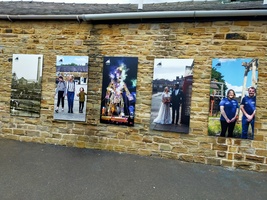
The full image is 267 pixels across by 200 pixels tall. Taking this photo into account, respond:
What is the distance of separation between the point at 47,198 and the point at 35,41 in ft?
13.3

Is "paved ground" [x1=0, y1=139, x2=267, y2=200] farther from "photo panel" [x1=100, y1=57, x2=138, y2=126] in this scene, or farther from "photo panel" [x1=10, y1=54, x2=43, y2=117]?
"photo panel" [x1=10, y1=54, x2=43, y2=117]

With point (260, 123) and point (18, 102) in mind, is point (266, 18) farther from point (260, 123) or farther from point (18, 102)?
point (18, 102)

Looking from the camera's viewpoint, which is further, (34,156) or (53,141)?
(53,141)

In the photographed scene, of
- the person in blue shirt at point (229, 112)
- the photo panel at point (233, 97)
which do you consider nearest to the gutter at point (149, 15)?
the photo panel at point (233, 97)

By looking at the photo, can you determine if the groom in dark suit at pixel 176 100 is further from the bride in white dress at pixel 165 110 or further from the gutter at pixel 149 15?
the gutter at pixel 149 15

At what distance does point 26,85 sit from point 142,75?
10.1 ft

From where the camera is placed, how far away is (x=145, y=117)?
16.9ft

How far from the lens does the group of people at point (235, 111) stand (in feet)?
14.9

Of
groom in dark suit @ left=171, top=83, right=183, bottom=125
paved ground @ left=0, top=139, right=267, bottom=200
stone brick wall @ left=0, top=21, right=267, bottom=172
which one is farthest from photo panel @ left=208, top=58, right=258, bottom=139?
paved ground @ left=0, top=139, right=267, bottom=200

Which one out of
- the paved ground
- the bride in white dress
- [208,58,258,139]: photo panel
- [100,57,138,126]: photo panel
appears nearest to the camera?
the paved ground

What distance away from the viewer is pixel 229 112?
184 inches

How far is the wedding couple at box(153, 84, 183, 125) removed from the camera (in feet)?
16.3

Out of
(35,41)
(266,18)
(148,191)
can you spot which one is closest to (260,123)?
(266,18)

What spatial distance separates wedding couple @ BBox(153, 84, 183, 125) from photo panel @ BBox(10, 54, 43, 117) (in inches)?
124
